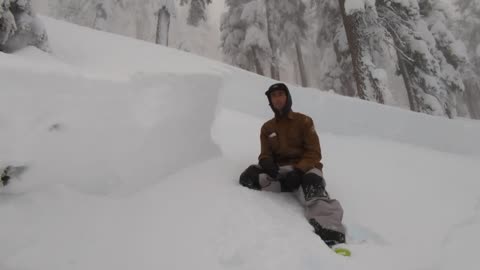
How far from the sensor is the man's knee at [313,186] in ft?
10.2

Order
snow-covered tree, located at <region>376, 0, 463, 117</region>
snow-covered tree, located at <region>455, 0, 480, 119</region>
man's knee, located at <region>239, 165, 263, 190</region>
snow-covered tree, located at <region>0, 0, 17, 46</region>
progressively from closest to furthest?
snow-covered tree, located at <region>0, 0, 17, 46</region> < man's knee, located at <region>239, 165, 263, 190</region> < snow-covered tree, located at <region>376, 0, 463, 117</region> < snow-covered tree, located at <region>455, 0, 480, 119</region>

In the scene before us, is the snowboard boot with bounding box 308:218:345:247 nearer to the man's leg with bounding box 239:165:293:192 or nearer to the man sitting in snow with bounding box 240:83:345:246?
the man sitting in snow with bounding box 240:83:345:246

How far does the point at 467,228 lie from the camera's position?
3293 mm

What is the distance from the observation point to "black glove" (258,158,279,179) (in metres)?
3.40

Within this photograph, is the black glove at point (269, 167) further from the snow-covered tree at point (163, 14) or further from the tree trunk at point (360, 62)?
the snow-covered tree at point (163, 14)

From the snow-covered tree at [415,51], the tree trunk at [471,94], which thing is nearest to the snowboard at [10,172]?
the snow-covered tree at [415,51]

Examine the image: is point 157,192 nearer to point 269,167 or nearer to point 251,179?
point 251,179

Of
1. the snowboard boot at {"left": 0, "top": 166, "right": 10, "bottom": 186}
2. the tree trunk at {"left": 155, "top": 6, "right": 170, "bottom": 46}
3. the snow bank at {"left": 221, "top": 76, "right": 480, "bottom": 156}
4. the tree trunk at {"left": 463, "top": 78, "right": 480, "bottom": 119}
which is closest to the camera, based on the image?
the snowboard boot at {"left": 0, "top": 166, "right": 10, "bottom": 186}

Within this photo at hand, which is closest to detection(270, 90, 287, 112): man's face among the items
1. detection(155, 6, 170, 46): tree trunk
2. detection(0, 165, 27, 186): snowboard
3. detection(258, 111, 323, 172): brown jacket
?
detection(258, 111, 323, 172): brown jacket

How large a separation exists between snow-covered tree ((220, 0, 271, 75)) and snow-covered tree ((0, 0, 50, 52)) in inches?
625

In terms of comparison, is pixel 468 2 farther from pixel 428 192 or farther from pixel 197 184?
pixel 197 184

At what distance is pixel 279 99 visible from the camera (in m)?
3.74

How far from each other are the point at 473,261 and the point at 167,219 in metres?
2.38

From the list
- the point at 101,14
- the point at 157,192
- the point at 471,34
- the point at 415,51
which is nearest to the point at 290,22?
the point at 415,51
